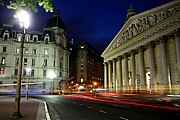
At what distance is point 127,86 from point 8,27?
5447 cm

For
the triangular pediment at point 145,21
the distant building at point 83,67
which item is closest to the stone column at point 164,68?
the triangular pediment at point 145,21

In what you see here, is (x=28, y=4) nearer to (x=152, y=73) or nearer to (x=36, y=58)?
(x=152, y=73)

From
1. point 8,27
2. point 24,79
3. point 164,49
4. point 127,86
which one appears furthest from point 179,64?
point 8,27

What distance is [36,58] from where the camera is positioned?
69.0 metres

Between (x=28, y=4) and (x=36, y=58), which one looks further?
(x=36, y=58)

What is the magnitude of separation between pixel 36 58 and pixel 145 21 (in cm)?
4528

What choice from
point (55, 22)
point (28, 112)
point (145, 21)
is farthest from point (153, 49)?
point (55, 22)

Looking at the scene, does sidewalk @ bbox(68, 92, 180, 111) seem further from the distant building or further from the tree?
the distant building

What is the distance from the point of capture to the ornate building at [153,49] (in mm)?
33156

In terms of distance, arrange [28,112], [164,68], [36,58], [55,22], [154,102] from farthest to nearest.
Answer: [55,22], [36,58], [164,68], [154,102], [28,112]

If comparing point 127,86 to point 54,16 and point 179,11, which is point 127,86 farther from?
point 54,16

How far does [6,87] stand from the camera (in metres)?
63.7

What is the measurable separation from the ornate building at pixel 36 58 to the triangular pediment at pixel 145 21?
2839cm

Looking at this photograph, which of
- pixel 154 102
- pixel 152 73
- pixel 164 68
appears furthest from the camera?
pixel 152 73
